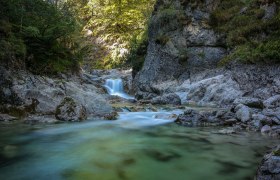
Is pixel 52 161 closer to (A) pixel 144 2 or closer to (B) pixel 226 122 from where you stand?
(B) pixel 226 122

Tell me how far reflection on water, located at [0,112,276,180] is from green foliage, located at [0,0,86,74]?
405cm

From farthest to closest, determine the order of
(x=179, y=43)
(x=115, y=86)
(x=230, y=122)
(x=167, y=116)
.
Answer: (x=115, y=86) < (x=179, y=43) < (x=167, y=116) < (x=230, y=122)

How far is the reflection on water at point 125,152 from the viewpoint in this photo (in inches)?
176

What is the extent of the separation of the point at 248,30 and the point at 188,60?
168 inches

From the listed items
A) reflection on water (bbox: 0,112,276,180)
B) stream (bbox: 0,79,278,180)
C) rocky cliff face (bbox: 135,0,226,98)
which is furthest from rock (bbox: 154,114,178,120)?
rocky cliff face (bbox: 135,0,226,98)

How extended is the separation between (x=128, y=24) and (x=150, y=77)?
16903 mm

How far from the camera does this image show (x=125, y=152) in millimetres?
5754

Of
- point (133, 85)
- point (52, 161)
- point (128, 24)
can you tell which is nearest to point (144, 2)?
point (128, 24)

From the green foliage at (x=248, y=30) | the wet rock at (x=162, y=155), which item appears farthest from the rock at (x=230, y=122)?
the green foliage at (x=248, y=30)

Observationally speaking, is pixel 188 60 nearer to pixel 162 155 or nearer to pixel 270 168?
pixel 162 155

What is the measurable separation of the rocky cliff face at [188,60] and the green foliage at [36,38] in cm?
683

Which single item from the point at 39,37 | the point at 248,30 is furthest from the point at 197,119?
the point at 248,30

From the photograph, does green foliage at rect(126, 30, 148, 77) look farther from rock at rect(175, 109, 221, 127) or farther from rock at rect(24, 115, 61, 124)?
rock at rect(24, 115, 61, 124)

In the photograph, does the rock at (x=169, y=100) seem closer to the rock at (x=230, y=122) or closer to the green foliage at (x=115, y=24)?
the rock at (x=230, y=122)
